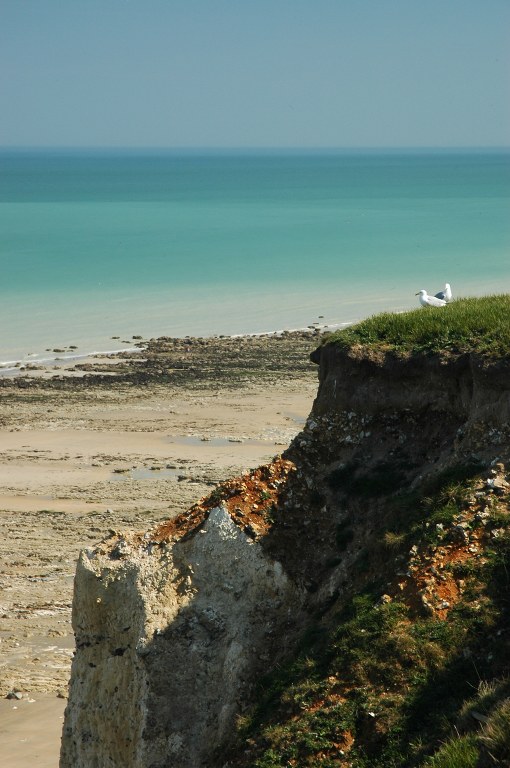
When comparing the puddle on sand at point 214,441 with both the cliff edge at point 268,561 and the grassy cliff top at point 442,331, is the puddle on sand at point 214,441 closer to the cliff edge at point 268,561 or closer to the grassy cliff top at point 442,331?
the grassy cliff top at point 442,331

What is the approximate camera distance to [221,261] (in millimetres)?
75938

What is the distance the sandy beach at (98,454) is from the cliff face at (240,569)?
5095 mm

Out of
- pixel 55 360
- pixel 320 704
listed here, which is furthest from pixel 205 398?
pixel 320 704

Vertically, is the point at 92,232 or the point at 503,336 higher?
the point at 92,232

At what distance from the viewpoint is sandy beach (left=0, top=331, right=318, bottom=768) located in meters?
19.0

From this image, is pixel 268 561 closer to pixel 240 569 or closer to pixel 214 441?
pixel 240 569

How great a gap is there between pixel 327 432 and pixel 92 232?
278 feet

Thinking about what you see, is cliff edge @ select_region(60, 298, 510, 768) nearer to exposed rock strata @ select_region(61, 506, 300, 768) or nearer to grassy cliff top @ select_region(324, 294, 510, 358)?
exposed rock strata @ select_region(61, 506, 300, 768)

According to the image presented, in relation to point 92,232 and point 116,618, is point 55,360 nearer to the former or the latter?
point 116,618

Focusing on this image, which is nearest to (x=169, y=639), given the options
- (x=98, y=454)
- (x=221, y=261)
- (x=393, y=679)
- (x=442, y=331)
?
(x=393, y=679)

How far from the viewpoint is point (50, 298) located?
59.0 m

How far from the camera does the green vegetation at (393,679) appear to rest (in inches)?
375

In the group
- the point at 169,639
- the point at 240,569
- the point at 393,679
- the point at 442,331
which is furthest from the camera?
the point at 442,331

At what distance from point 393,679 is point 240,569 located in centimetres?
265
